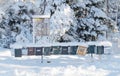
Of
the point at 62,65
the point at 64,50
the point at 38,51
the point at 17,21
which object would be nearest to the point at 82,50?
the point at 64,50

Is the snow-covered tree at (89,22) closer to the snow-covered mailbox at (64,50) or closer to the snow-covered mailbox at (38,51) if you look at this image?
the snow-covered mailbox at (64,50)

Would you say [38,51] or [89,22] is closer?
[38,51]

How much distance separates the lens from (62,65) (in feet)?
42.1

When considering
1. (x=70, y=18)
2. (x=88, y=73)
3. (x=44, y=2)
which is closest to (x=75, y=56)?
(x=88, y=73)

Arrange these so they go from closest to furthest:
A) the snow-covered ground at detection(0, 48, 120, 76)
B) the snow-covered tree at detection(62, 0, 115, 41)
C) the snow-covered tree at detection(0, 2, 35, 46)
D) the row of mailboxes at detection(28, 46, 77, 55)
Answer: the snow-covered ground at detection(0, 48, 120, 76)
the row of mailboxes at detection(28, 46, 77, 55)
the snow-covered tree at detection(62, 0, 115, 41)
the snow-covered tree at detection(0, 2, 35, 46)

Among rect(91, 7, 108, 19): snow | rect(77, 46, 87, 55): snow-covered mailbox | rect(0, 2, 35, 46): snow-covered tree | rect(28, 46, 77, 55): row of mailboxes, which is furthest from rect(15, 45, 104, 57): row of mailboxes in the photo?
rect(0, 2, 35, 46): snow-covered tree

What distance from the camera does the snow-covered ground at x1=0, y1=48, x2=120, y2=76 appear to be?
11.5 metres

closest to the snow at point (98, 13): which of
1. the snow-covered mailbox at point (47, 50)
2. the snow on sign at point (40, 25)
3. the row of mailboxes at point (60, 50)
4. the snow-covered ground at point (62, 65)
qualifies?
the snow on sign at point (40, 25)

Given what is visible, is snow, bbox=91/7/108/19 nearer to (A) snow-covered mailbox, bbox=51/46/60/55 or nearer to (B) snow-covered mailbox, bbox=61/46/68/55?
(B) snow-covered mailbox, bbox=61/46/68/55

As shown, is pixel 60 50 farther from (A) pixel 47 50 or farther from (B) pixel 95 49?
(B) pixel 95 49

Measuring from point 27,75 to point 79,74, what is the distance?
169cm

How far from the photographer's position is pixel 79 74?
1142cm

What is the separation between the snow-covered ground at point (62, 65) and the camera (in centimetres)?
1153

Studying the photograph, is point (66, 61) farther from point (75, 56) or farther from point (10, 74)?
point (10, 74)
